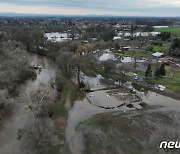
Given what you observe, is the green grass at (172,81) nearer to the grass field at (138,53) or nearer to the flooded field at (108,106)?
the flooded field at (108,106)

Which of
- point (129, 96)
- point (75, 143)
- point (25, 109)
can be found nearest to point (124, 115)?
point (129, 96)

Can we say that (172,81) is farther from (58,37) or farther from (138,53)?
(58,37)

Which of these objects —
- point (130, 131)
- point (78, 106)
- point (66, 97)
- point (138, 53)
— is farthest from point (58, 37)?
point (130, 131)

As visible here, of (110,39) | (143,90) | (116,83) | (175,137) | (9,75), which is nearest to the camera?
(175,137)

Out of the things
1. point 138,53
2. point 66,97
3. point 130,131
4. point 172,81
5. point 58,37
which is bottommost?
point 130,131

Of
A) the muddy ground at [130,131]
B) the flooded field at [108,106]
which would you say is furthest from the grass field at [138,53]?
the muddy ground at [130,131]

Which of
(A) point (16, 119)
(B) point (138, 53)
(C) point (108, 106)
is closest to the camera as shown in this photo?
(A) point (16, 119)

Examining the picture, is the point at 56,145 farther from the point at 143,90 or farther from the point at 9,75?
the point at 143,90

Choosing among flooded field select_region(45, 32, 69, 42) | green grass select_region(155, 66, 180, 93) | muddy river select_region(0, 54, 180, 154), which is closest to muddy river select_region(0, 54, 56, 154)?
muddy river select_region(0, 54, 180, 154)
